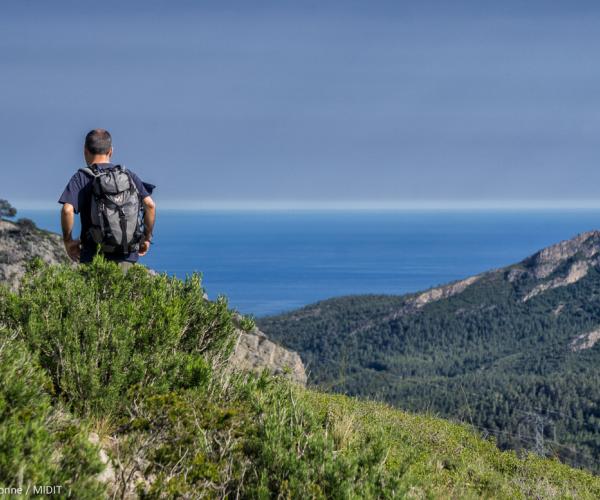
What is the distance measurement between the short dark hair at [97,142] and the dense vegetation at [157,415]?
1.23 metres

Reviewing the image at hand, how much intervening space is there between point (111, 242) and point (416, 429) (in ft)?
17.3

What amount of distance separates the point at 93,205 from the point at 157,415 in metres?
2.58

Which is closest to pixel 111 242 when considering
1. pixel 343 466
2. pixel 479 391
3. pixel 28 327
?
pixel 28 327

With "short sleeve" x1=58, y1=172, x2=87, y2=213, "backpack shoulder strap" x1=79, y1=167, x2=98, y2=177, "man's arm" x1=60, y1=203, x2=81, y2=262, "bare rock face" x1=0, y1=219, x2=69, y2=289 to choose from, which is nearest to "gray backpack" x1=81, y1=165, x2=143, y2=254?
"backpack shoulder strap" x1=79, y1=167, x2=98, y2=177

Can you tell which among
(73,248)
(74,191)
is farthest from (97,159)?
(73,248)

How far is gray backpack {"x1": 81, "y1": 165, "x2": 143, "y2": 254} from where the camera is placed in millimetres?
6902

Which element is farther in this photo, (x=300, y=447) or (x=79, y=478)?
(x=300, y=447)

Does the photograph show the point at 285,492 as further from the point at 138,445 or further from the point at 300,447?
the point at 138,445

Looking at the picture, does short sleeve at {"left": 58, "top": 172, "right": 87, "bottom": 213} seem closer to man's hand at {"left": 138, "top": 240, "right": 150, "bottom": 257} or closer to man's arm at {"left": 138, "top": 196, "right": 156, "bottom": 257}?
man's arm at {"left": 138, "top": 196, "right": 156, "bottom": 257}

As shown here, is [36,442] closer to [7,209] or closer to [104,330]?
[104,330]

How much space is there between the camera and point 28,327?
19.3 feet

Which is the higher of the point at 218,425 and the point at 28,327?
the point at 28,327

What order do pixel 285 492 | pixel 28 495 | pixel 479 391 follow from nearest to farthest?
pixel 28 495, pixel 285 492, pixel 479 391

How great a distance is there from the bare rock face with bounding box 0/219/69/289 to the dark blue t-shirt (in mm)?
16579
